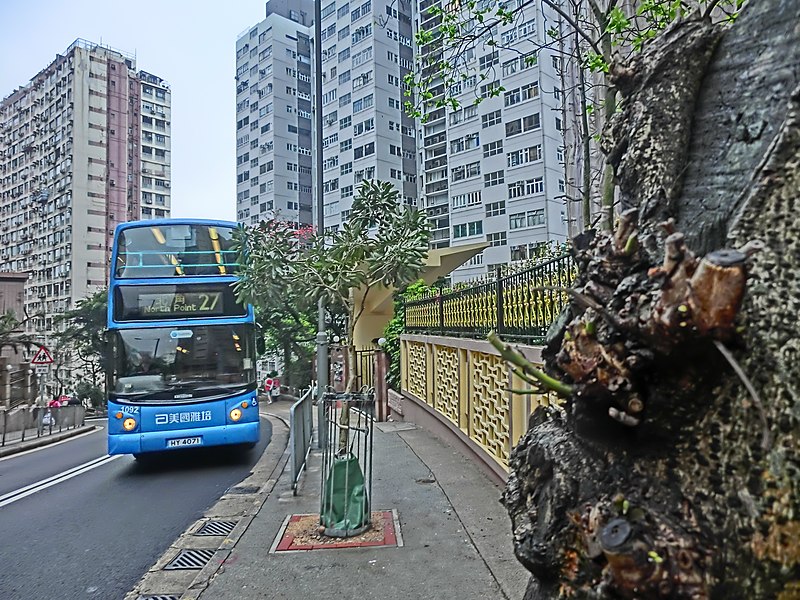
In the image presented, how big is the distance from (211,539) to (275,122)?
5979cm

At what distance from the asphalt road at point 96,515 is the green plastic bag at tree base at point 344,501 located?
65.9 inches

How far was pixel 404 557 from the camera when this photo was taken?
188 inches

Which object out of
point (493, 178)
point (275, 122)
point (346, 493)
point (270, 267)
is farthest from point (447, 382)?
point (275, 122)

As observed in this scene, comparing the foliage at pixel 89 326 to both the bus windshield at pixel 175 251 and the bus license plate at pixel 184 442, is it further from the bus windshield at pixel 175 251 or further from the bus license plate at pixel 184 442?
the bus license plate at pixel 184 442

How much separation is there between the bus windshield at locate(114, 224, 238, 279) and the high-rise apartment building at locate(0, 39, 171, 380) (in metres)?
53.0

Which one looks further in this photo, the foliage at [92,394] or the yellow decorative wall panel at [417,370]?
the foliage at [92,394]

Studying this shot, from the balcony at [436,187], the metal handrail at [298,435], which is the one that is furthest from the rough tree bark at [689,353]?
the balcony at [436,187]

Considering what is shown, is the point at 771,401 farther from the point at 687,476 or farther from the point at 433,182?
the point at 433,182

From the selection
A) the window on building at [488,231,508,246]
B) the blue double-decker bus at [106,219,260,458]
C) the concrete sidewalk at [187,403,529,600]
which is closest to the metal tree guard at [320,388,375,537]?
the concrete sidewalk at [187,403,529,600]

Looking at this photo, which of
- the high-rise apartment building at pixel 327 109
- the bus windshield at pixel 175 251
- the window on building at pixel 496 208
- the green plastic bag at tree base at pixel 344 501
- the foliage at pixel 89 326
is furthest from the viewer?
the high-rise apartment building at pixel 327 109

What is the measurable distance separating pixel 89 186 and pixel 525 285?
64533 mm

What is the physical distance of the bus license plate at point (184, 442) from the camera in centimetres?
947

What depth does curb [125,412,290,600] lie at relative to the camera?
461cm

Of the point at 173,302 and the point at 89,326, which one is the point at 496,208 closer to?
the point at 89,326
